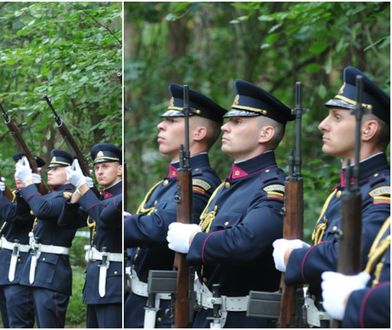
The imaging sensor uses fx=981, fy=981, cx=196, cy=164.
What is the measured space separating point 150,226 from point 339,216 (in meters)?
1.23

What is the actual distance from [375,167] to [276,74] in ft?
21.5

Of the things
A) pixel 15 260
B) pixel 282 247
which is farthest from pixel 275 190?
pixel 15 260

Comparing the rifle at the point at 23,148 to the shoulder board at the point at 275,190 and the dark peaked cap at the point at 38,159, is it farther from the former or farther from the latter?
the shoulder board at the point at 275,190

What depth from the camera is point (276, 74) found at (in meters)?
10.8

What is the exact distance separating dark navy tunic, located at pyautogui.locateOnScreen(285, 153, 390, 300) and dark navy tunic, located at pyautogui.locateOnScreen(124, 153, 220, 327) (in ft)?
3.37

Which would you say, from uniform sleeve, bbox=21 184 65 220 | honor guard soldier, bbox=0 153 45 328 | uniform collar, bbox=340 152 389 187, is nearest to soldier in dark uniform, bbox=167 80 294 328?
uniform collar, bbox=340 152 389 187

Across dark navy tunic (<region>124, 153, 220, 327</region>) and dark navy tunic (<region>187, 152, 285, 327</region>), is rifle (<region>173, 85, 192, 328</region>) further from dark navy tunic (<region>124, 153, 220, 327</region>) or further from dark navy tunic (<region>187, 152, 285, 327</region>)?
dark navy tunic (<region>124, 153, 220, 327</region>)

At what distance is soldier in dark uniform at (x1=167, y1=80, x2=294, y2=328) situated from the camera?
4625 millimetres

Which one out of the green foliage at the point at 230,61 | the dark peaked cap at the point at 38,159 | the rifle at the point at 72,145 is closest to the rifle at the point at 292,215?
the rifle at the point at 72,145

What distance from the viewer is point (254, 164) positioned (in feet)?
16.3

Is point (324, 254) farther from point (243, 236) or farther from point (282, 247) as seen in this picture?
point (243, 236)

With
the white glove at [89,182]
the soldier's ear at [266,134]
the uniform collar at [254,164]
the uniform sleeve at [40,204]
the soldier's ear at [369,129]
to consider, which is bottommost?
the uniform sleeve at [40,204]

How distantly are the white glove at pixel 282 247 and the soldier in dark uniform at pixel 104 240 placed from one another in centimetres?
98

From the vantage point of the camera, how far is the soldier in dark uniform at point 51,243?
5109mm
